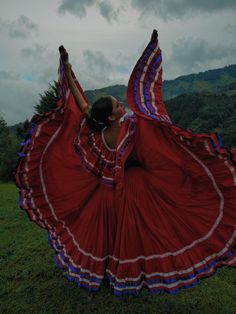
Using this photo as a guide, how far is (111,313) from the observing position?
9.61 feet

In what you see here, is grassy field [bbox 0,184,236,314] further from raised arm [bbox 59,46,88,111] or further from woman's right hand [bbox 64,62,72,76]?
woman's right hand [bbox 64,62,72,76]

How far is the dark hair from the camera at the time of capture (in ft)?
9.02

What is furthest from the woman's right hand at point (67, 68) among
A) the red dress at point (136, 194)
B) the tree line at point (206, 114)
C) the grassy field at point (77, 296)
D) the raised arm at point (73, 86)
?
the tree line at point (206, 114)

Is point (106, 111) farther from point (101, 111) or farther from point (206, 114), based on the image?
point (206, 114)

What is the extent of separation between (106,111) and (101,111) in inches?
1.8

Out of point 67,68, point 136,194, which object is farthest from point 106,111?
point 136,194

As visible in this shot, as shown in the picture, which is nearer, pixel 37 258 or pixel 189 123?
pixel 37 258

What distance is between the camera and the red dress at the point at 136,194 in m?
2.51

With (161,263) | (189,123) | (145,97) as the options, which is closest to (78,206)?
(161,263)

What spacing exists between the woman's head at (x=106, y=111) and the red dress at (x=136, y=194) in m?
0.15

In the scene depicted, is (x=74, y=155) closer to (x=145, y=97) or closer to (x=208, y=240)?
(x=145, y=97)

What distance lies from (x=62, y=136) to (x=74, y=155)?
0.73 ft

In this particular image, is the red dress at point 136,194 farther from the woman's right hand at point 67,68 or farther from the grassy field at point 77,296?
the grassy field at point 77,296

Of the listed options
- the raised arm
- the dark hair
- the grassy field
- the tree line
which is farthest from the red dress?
the tree line
